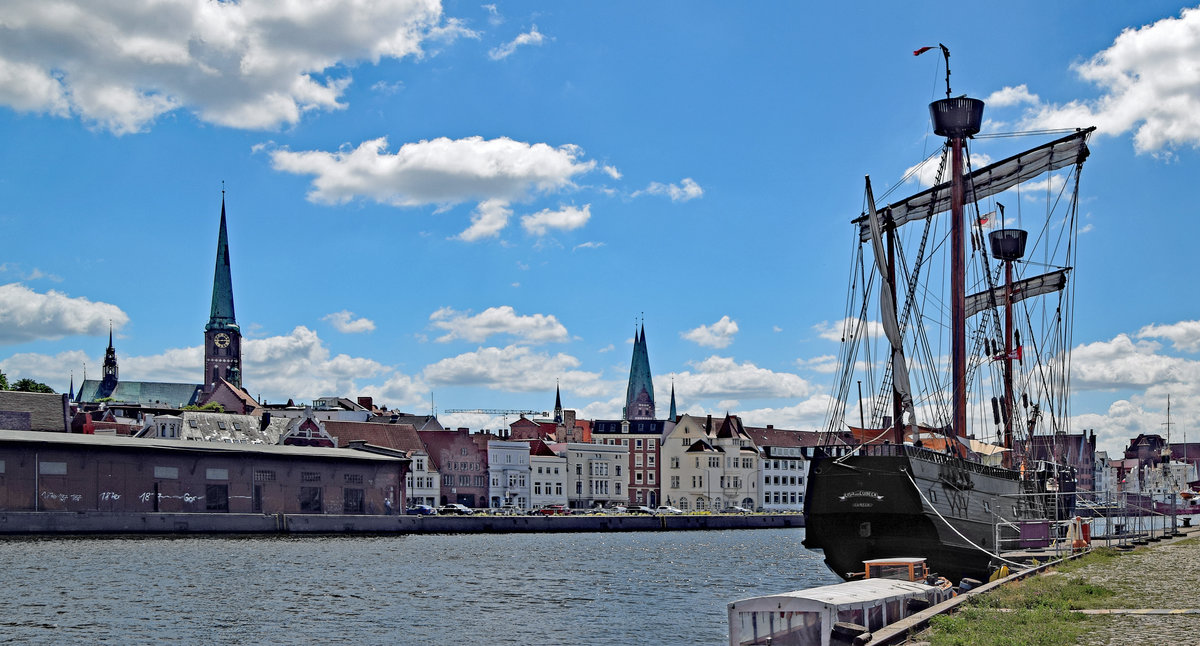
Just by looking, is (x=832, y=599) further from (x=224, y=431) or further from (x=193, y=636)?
(x=224, y=431)

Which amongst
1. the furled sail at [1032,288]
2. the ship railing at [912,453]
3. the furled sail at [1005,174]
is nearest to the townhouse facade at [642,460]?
the furled sail at [1032,288]

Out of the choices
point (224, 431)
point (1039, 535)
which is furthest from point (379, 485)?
point (1039, 535)

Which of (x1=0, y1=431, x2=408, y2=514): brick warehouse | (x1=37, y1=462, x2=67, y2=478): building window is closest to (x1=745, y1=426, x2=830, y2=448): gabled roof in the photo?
(x1=0, y1=431, x2=408, y2=514): brick warehouse

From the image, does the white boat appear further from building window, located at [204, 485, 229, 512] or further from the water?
building window, located at [204, 485, 229, 512]

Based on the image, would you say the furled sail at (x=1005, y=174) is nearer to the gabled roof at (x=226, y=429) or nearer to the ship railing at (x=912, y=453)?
the ship railing at (x=912, y=453)

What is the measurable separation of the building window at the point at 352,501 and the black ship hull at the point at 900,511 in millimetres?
62699

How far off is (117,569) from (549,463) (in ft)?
290

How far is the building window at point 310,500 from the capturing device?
99438 millimetres

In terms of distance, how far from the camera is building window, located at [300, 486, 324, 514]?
99.4 metres

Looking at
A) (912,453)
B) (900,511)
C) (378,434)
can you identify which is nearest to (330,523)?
(378,434)

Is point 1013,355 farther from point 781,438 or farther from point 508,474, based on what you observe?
point 781,438

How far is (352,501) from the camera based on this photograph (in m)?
103

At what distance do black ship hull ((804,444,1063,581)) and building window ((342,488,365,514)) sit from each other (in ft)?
206

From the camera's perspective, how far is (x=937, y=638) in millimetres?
21000
